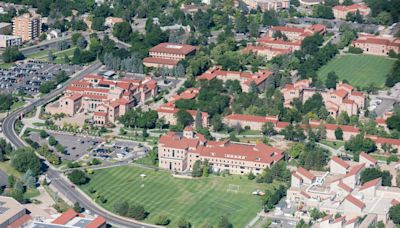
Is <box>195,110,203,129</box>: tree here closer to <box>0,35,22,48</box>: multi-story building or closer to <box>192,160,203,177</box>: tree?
<box>192,160,203,177</box>: tree

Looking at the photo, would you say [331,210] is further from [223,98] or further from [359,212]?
[223,98]

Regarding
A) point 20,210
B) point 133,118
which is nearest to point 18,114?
point 133,118

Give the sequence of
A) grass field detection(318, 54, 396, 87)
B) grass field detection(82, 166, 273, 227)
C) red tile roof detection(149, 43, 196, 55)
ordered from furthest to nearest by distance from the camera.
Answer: red tile roof detection(149, 43, 196, 55) → grass field detection(318, 54, 396, 87) → grass field detection(82, 166, 273, 227)

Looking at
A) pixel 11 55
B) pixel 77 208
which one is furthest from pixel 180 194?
pixel 11 55

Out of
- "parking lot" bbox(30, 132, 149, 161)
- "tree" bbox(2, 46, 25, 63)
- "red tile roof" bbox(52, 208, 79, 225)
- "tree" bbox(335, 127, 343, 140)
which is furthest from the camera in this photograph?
"tree" bbox(2, 46, 25, 63)

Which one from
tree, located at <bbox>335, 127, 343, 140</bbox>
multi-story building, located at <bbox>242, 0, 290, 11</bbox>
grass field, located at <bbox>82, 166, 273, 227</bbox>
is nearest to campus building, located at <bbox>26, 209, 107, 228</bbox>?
grass field, located at <bbox>82, 166, 273, 227</bbox>

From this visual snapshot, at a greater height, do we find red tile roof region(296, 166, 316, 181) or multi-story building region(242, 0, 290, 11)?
multi-story building region(242, 0, 290, 11)
